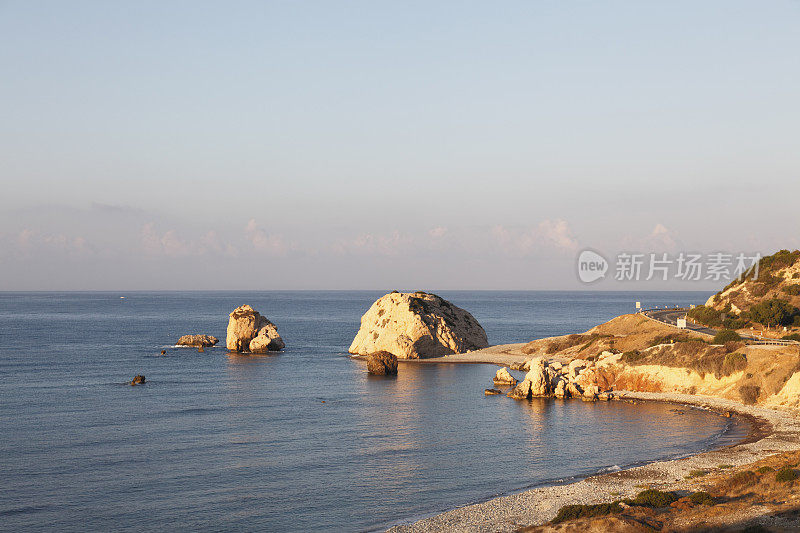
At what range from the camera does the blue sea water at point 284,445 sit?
3628cm

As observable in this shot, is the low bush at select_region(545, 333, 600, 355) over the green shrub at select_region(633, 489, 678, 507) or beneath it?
over

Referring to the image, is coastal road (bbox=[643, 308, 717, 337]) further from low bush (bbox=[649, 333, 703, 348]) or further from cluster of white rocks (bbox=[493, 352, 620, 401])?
cluster of white rocks (bbox=[493, 352, 620, 401])

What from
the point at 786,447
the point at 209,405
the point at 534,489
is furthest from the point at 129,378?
the point at 786,447

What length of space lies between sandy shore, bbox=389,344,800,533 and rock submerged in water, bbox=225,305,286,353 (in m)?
86.0

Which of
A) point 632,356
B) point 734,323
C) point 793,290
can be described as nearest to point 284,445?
point 632,356

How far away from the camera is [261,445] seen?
1992 inches

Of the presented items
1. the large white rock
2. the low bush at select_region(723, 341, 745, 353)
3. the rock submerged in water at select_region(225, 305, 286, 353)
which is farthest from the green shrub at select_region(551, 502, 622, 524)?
the rock submerged in water at select_region(225, 305, 286, 353)

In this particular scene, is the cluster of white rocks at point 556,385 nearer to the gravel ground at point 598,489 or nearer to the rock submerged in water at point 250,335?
the gravel ground at point 598,489

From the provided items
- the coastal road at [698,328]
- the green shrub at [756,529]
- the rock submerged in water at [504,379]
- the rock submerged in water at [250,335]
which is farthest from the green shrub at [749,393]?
the rock submerged in water at [250,335]

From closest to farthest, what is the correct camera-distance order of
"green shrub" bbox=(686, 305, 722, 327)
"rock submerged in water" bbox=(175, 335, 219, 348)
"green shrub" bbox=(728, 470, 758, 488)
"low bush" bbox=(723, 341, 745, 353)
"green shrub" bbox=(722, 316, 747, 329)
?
"green shrub" bbox=(728, 470, 758, 488), "low bush" bbox=(723, 341, 745, 353), "green shrub" bbox=(722, 316, 747, 329), "green shrub" bbox=(686, 305, 722, 327), "rock submerged in water" bbox=(175, 335, 219, 348)

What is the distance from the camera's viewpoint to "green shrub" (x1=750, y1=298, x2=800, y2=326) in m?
94.6

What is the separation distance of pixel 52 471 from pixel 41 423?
Answer: 17.1 metres

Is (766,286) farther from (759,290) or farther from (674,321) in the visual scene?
(674,321)

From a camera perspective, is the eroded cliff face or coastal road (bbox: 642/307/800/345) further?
coastal road (bbox: 642/307/800/345)
